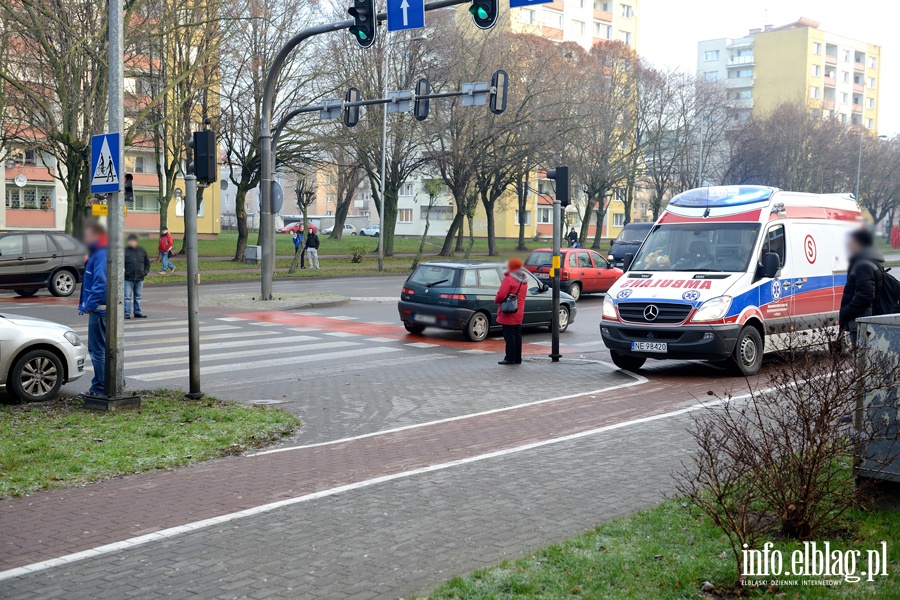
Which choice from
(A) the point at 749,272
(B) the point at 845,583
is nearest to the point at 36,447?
(B) the point at 845,583

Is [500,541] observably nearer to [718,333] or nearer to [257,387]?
[257,387]

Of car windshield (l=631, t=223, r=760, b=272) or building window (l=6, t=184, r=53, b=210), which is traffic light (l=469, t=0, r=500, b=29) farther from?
building window (l=6, t=184, r=53, b=210)

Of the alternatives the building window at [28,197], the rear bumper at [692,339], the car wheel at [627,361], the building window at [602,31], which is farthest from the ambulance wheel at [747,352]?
the building window at [602,31]

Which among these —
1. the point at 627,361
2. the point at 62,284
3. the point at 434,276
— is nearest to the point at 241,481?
the point at 627,361

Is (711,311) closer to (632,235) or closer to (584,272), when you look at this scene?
(584,272)

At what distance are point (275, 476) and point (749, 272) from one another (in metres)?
8.46

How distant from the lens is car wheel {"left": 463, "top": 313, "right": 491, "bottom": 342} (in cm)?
1786

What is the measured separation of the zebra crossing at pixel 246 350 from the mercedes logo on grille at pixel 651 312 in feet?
12.9

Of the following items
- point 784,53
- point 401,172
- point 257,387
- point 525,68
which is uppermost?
point 784,53

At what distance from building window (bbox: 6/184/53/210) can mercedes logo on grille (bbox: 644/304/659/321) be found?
5122cm

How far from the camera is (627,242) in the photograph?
39875mm

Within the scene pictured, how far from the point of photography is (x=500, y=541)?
5.65 m

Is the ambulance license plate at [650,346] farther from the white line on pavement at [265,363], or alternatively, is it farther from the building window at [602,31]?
the building window at [602,31]

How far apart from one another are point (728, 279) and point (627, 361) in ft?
6.63
